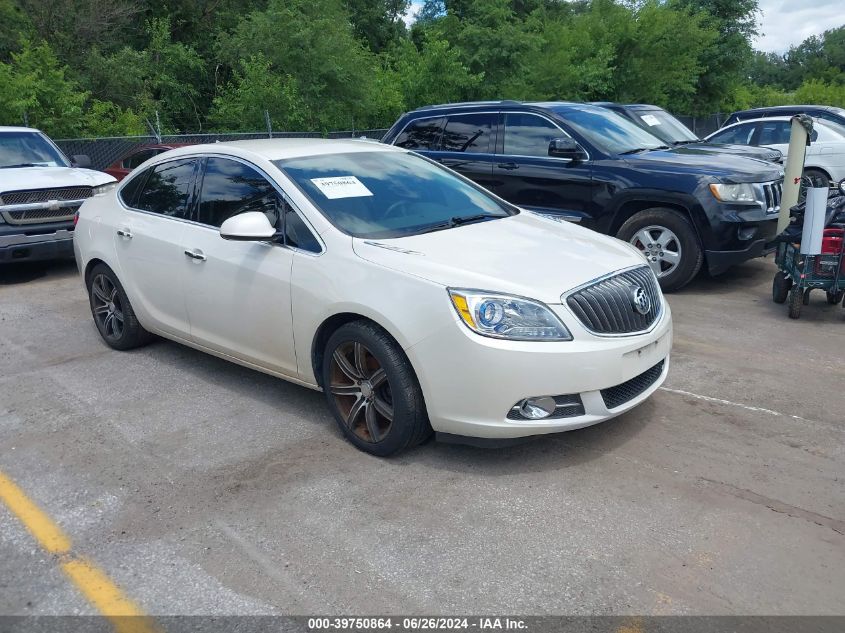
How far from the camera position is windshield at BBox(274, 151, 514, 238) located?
450cm

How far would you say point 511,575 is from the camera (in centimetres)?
309

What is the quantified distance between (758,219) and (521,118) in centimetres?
272

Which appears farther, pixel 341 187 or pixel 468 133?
pixel 468 133

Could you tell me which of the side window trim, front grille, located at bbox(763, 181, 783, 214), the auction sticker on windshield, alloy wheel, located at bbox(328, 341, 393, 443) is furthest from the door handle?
front grille, located at bbox(763, 181, 783, 214)

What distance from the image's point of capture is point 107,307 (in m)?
6.14

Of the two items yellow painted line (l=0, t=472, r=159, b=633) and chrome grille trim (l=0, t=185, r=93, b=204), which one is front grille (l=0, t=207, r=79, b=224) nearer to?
chrome grille trim (l=0, t=185, r=93, b=204)

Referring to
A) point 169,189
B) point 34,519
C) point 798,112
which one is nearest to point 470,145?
point 169,189

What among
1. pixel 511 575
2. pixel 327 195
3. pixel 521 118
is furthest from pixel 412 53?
pixel 511 575

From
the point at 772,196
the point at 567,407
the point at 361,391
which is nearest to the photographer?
the point at 567,407

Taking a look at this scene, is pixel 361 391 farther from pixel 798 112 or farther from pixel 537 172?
pixel 798 112

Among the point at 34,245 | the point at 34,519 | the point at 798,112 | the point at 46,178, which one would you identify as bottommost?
the point at 34,519

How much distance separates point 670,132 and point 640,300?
6713 mm

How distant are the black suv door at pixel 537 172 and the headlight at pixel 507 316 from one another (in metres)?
4.42

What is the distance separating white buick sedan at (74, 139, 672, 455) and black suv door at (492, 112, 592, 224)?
272 cm
